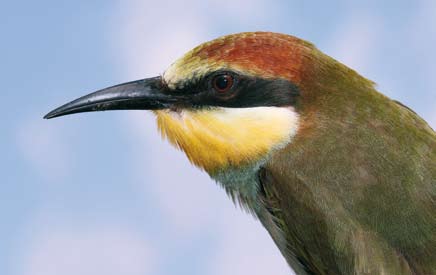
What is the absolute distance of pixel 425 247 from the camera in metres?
4.62

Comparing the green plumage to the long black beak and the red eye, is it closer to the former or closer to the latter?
the red eye

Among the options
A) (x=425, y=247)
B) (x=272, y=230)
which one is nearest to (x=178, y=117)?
(x=272, y=230)

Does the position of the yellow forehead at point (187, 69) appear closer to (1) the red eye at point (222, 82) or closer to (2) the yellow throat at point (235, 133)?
(1) the red eye at point (222, 82)

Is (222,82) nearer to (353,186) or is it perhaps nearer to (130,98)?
(130,98)

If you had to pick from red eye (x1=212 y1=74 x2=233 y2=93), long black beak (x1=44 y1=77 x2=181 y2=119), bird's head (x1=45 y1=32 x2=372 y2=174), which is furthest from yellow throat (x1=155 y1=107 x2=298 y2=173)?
long black beak (x1=44 y1=77 x2=181 y2=119)

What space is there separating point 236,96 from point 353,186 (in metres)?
0.86

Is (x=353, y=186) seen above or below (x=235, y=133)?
below

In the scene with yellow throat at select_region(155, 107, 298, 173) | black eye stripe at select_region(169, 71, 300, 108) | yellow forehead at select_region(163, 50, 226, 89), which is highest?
yellow forehead at select_region(163, 50, 226, 89)

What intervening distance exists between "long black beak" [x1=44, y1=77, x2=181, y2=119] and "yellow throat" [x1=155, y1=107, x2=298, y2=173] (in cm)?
23

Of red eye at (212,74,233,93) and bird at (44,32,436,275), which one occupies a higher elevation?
red eye at (212,74,233,93)

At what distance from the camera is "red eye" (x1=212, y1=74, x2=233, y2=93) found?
192 inches

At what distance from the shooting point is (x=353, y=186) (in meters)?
4.62

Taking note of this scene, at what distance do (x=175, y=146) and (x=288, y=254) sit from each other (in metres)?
0.95

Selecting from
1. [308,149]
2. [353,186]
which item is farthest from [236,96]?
[353,186]
